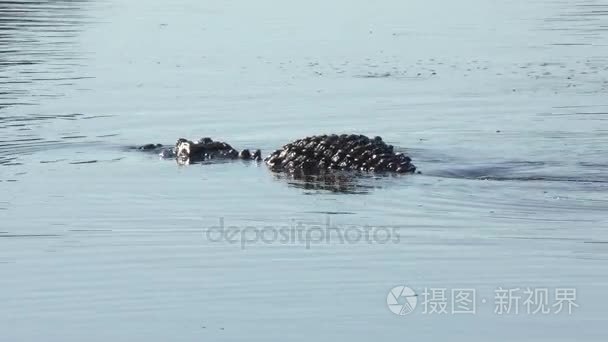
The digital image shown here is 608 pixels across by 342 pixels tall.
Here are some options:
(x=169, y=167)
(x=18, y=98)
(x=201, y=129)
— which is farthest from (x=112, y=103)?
(x=169, y=167)

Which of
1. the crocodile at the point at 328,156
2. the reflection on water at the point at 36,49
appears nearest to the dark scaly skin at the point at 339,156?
the crocodile at the point at 328,156

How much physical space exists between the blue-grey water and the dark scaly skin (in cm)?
29

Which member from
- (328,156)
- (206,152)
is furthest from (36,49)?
(328,156)

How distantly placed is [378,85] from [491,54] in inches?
183

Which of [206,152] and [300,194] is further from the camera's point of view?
[206,152]

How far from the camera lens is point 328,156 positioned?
15.1 meters

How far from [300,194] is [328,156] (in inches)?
53.3

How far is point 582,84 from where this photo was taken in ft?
71.7

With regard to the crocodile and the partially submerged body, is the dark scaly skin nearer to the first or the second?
the crocodile

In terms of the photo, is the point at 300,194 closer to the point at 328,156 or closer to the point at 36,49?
the point at 328,156

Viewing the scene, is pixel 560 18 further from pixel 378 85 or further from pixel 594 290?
pixel 594 290

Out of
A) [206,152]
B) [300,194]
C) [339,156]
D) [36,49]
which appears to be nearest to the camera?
[300,194]

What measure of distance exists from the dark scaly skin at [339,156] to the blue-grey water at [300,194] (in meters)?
0.29

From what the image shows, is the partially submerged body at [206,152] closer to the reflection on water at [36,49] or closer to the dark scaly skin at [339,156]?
the dark scaly skin at [339,156]
